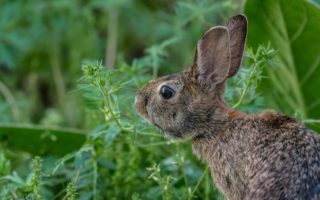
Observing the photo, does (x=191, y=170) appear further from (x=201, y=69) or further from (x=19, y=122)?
(x=19, y=122)

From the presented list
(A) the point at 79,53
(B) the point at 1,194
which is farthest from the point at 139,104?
(A) the point at 79,53

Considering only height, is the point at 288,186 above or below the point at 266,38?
below

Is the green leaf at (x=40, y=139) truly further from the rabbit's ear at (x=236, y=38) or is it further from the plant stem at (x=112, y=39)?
the plant stem at (x=112, y=39)

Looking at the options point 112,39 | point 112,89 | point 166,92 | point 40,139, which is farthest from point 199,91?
point 112,39

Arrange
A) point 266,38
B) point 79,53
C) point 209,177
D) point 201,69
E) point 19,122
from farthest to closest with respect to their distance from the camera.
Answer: point 79,53 < point 19,122 < point 266,38 < point 209,177 < point 201,69

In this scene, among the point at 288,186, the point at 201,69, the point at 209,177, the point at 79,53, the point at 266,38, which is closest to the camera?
the point at 288,186

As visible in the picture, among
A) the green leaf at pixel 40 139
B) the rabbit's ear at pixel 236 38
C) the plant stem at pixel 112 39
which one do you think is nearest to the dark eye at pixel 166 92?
the rabbit's ear at pixel 236 38

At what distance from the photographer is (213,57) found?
5.34m

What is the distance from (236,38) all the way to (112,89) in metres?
0.70

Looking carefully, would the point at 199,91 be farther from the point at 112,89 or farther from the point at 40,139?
the point at 40,139

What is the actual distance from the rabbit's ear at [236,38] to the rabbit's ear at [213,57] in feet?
0.22

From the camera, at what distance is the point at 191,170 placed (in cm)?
584

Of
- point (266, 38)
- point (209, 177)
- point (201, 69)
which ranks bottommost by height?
point (209, 177)

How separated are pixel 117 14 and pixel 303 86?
2.47 metres
